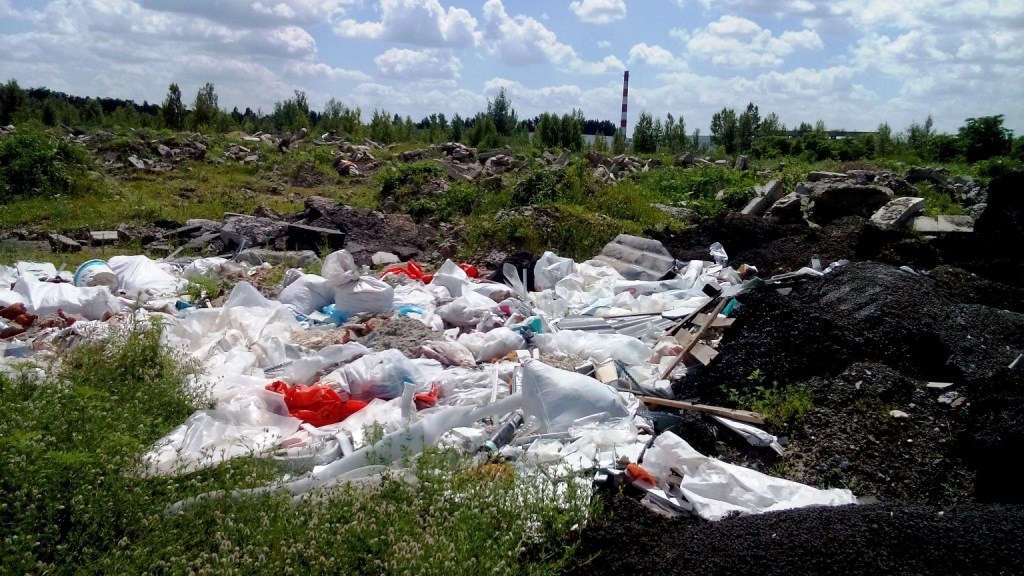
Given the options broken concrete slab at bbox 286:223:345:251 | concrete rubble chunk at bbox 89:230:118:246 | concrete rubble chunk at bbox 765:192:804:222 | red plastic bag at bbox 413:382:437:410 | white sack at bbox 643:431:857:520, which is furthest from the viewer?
concrete rubble chunk at bbox 765:192:804:222

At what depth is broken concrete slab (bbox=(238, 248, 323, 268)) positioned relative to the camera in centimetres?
906

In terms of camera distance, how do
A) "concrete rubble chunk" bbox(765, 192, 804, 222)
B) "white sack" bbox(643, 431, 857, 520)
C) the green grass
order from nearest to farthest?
1. the green grass
2. "white sack" bbox(643, 431, 857, 520)
3. "concrete rubble chunk" bbox(765, 192, 804, 222)

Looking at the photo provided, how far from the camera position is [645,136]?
3338 centimetres

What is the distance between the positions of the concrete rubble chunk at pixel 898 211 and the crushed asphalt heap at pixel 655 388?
88.7 inches

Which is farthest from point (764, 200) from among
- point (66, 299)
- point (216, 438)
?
point (216, 438)

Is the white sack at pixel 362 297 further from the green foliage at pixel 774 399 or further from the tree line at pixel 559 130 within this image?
the tree line at pixel 559 130

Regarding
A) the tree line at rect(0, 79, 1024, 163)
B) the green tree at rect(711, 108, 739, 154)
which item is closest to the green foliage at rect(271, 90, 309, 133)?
the tree line at rect(0, 79, 1024, 163)

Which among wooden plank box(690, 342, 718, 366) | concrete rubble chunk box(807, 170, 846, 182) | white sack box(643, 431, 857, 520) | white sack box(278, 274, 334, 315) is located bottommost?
white sack box(643, 431, 857, 520)

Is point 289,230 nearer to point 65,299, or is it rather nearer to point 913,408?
point 65,299

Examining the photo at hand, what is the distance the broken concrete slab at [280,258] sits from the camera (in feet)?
29.7

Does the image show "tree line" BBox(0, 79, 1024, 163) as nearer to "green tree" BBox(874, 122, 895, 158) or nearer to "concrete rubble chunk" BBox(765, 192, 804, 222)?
"green tree" BBox(874, 122, 895, 158)

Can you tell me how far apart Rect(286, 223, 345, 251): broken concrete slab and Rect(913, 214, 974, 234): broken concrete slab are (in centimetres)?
780

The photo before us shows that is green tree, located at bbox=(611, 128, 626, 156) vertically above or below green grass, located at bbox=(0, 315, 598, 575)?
above

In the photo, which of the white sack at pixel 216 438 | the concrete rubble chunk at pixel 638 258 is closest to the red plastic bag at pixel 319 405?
the white sack at pixel 216 438
